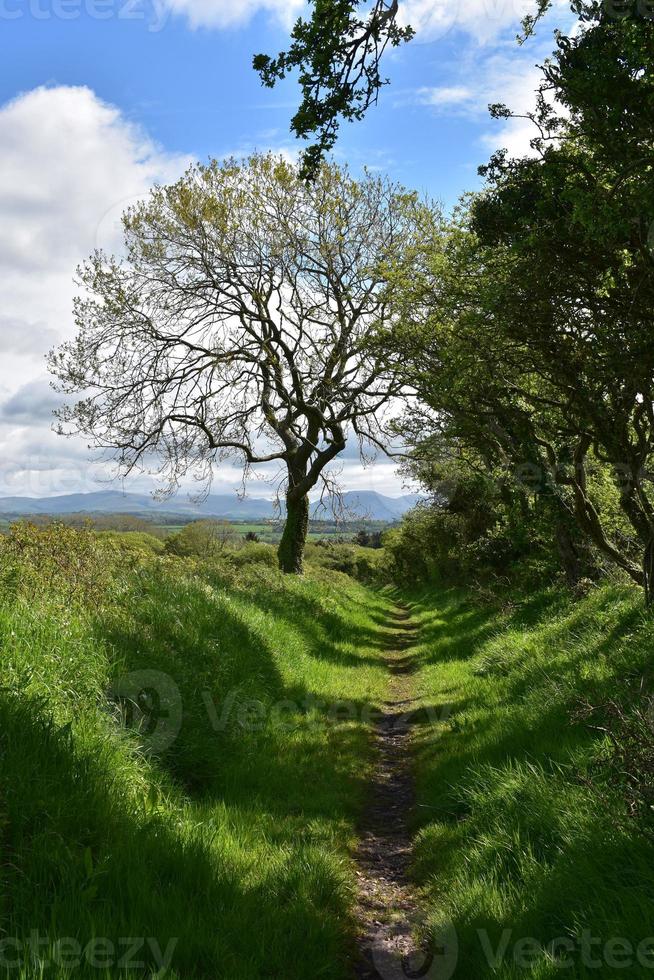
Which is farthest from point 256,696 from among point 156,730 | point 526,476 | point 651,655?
point 526,476

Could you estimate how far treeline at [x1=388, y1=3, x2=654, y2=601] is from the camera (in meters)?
5.45

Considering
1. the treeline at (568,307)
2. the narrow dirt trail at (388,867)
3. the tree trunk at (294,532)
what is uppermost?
the treeline at (568,307)

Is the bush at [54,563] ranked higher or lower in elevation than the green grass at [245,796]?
higher

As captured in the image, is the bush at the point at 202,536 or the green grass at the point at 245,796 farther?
the bush at the point at 202,536

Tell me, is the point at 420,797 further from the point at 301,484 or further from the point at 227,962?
the point at 301,484

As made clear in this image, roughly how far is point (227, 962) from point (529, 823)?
2485 millimetres

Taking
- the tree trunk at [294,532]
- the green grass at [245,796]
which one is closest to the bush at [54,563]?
the green grass at [245,796]

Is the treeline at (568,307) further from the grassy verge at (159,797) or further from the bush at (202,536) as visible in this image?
the bush at (202,536)

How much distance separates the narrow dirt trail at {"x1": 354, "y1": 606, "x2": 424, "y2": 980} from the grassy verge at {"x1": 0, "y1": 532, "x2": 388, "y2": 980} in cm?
20

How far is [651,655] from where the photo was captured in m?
7.11

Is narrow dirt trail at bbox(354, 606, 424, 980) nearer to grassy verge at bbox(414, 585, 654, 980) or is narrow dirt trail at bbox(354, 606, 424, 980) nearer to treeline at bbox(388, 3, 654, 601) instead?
grassy verge at bbox(414, 585, 654, 980)

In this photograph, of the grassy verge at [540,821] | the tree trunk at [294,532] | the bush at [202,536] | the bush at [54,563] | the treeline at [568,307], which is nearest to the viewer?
the grassy verge at [540,821]

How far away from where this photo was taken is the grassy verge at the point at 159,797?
11.4 ft

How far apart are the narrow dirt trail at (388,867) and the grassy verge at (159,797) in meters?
0.20
